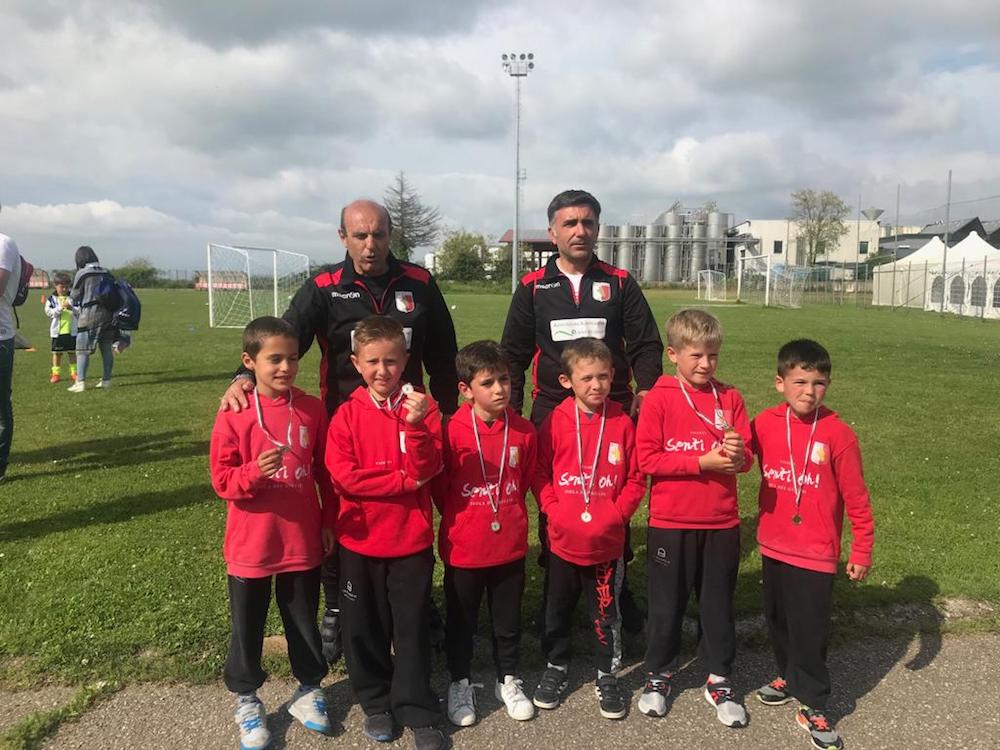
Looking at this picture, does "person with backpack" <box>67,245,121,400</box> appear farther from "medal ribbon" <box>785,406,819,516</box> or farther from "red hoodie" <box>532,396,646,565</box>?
"medal ribbon" <box>785,406,819,516</box>

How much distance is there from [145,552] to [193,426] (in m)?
4.79

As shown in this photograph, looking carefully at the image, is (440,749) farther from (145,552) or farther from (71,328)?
(71,328)

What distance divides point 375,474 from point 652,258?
81947 millimetres

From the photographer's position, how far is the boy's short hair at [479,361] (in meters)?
3.19

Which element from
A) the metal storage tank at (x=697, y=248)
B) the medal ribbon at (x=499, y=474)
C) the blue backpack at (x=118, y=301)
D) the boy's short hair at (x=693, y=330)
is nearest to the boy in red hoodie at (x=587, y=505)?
the medal ribbon at (x=499, y=474)

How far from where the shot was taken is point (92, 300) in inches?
437

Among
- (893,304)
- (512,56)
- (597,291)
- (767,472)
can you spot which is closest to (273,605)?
(597,291)

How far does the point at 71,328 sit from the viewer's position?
13.0m

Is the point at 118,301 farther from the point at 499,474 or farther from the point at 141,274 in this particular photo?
the point at 141,274

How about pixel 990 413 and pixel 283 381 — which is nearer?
pixel 283 381

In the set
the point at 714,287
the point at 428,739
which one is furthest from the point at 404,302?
the point at 714,287

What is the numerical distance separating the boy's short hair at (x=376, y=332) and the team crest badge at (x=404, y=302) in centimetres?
60

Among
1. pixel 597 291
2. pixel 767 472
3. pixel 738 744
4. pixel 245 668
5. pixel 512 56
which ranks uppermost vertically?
pixel 512 56

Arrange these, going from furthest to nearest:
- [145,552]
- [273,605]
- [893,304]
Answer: [893,304] → [145,552] → [273,605]
